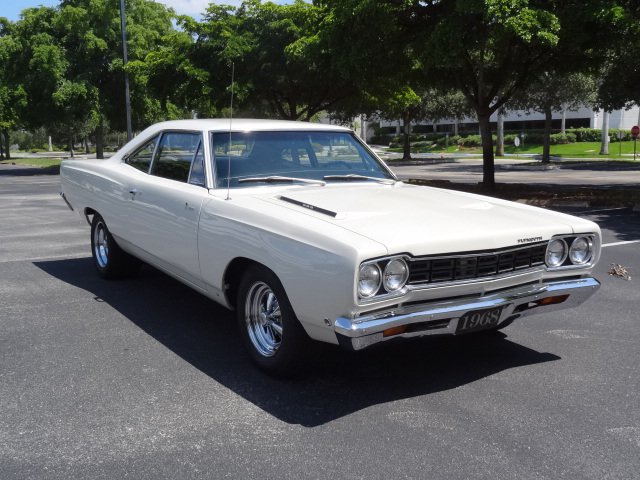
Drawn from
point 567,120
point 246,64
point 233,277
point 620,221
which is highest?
point 567,120

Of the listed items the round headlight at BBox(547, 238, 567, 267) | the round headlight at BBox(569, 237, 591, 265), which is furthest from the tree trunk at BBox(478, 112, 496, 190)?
the round headlight at BBox(547, 238, 567, 267)

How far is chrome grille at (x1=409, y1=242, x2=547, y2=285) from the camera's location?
3.68 m

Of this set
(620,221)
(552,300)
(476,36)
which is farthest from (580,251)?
(476,36)

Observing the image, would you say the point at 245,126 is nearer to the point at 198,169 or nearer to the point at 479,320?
the point at 198,169

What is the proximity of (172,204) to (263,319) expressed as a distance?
132 cm

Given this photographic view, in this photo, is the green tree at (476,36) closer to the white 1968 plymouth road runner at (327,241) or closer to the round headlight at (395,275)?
the white 1968 plymouth road runner at (327,241)

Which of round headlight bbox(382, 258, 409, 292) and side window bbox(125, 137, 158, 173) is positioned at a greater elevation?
side window bbox(125, 137, 158, 173)

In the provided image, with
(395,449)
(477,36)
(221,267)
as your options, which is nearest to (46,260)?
(221,267)

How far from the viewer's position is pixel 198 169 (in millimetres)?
5051

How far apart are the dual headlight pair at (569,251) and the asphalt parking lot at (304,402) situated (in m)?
0.74

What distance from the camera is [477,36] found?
14016 mm

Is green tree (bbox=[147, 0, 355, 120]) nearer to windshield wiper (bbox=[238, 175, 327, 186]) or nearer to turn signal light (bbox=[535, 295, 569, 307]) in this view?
windshield wiper (bbox=[238, 175, 327, 186])

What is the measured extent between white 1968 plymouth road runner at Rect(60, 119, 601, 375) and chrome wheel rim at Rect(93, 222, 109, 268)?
3.01 feet

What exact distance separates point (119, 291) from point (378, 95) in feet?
65.3
